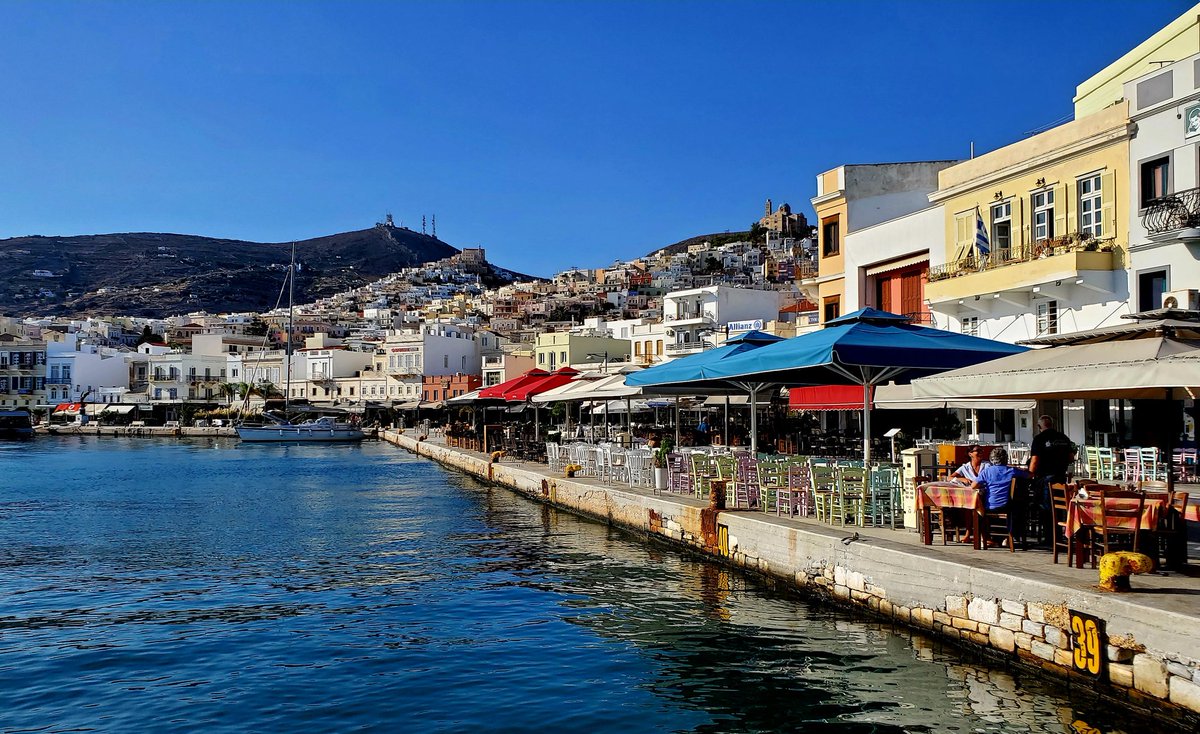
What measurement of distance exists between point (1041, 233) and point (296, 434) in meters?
60.9

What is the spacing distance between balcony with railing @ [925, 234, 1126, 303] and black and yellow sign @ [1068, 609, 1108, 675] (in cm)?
1489

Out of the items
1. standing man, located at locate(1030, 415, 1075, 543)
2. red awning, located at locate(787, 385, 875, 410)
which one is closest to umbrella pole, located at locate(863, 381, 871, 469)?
standing man, located at locate(1030, 415, 1075, 543)

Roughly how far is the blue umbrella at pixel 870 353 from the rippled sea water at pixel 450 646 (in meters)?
3.20

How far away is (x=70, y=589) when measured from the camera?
14.4 meters

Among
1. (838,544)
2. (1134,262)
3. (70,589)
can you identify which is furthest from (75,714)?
(1134,262)

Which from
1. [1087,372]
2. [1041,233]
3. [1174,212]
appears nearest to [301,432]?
[1041,233]

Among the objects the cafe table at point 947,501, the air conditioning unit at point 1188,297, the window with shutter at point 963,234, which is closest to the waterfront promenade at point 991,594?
the cafe table at point 947,501

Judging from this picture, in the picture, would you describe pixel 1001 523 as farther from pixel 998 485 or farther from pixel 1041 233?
pixel 1041 233

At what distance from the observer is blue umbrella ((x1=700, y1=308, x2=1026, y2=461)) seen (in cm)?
1266

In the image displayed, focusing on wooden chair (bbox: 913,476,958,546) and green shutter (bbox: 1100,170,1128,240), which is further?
green shutter (bbox: 1100,170,1128,240)

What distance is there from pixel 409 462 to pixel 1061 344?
132ft

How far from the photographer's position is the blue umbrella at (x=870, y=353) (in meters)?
12.7

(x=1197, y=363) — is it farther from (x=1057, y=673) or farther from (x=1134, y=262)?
(x=1134, y=262)

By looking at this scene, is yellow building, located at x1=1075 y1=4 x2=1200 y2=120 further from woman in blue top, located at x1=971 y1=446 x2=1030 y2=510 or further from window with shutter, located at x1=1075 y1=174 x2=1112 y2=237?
woman in blue top, located at x1=971 y1=446 x2=1030 y2=510
